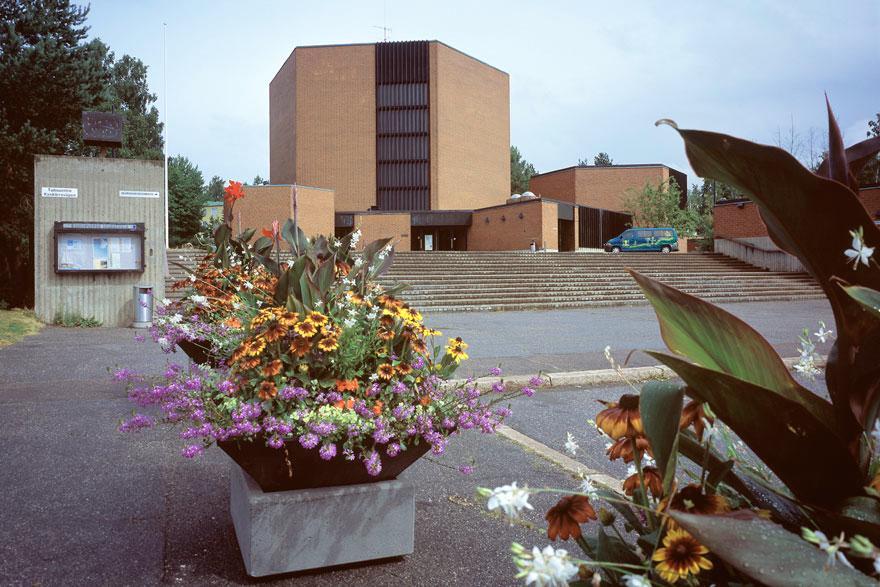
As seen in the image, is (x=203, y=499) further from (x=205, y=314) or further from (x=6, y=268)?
(x=6, y=268)

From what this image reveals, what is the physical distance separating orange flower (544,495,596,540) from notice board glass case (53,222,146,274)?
13.3 meters

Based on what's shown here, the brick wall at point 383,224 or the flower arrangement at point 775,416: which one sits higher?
the brick wall at point 383,224

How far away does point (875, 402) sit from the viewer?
108cm

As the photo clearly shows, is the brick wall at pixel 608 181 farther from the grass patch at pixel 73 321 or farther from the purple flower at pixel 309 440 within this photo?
the purple flower at pixel 309 440

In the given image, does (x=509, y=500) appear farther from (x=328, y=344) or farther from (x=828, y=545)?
(x=328, y=344)

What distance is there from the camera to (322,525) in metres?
2.69

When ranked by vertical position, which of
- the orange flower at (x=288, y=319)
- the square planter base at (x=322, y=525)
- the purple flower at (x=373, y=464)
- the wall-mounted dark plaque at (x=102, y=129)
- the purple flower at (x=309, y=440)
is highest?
the wall-mounted dark plaque at (x=102, y=129)

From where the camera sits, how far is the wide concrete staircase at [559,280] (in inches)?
795

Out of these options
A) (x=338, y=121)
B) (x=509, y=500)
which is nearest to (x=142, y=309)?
(x=509, y=500)

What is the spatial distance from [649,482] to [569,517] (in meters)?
0.20

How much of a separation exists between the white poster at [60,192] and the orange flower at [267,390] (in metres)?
12.3

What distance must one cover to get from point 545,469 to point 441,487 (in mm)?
731

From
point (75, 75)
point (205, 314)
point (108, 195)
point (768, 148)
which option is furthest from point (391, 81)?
point (768, 148)

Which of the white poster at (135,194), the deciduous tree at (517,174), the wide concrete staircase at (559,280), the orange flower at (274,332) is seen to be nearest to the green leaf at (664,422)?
the orange flower at (274,332)
